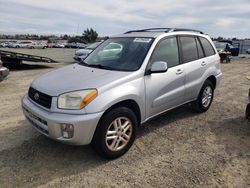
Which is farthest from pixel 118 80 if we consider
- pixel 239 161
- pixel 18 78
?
pixel 18 78

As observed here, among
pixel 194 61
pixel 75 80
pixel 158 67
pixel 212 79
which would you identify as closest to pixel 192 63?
pixel 194 61

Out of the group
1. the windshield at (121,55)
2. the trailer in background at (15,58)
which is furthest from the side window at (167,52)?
the trailer in background at (15,58)

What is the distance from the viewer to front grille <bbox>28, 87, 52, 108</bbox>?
3242mm

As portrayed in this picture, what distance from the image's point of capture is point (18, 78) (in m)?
9.63

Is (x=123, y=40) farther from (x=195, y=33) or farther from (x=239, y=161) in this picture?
(x=239, y=161)

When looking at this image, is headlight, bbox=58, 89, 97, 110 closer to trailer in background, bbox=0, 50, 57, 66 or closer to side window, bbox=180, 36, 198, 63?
side window, bbox=180, 36, 198, 63

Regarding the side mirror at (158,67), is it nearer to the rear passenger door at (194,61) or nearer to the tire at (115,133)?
the tire at (115,133)

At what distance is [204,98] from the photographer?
5.38 metres

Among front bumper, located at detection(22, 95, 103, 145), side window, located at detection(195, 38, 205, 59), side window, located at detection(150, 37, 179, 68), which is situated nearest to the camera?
front bumper, located at detection(22, 95, 103, 145)

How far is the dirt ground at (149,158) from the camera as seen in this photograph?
3031 millimetres

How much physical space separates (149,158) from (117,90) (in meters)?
1.07

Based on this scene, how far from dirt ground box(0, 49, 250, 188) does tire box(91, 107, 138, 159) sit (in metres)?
0.15

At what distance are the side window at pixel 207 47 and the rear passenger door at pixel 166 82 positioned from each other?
1071mm

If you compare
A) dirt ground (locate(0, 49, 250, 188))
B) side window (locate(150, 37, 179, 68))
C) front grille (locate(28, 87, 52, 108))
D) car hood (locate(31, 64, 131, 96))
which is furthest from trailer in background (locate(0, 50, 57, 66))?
side window (locate(150, 37, 179, 68))
